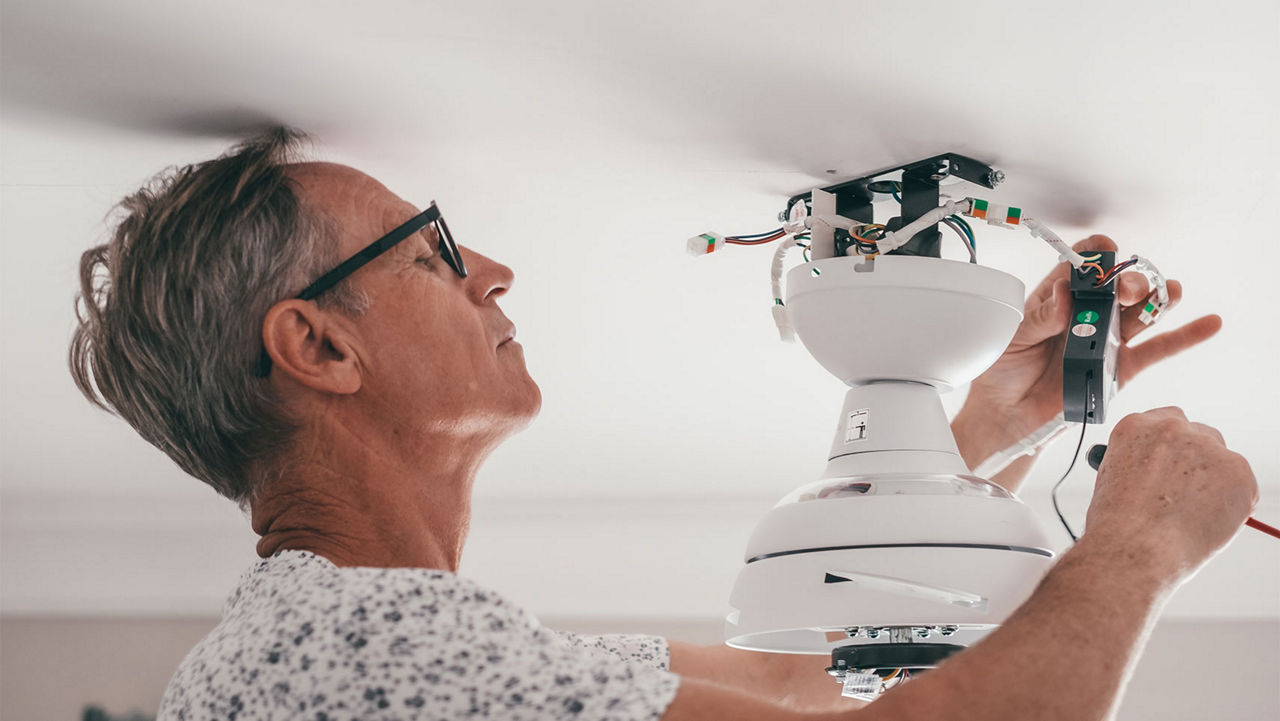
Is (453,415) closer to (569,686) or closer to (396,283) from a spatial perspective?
(396,283)

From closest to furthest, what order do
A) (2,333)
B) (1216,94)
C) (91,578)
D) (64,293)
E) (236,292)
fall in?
1. (1216,94)
2. (236,292)
3. (64,293)
4. (2,333)
5. (91,578)

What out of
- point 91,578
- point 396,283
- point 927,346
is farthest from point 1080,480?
point 91,578

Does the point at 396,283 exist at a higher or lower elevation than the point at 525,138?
lower

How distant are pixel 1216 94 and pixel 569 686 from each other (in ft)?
2.21

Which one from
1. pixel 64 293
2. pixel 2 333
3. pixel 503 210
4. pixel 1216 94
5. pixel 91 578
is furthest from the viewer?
pixel 91 578

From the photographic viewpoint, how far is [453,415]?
41.8 inches

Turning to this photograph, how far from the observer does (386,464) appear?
3.49ft

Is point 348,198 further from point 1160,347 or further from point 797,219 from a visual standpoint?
point 1160,347

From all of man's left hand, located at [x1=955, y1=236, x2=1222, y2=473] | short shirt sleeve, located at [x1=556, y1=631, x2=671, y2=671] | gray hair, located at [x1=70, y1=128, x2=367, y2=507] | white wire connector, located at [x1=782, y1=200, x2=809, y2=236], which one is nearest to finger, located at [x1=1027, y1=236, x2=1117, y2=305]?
man's left hand, located at [x1=955, y1=236, x2=1222, y2=473]

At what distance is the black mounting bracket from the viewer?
1.03m

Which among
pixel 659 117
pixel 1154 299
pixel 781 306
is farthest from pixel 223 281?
pixel 1154 299

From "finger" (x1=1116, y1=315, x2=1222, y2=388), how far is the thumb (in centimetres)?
7

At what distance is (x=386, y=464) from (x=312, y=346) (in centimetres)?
12

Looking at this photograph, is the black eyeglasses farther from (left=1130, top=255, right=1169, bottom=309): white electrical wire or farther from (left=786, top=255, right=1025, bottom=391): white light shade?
(left=1130, top=255, right=1169, bottom=309): white electrical wire
